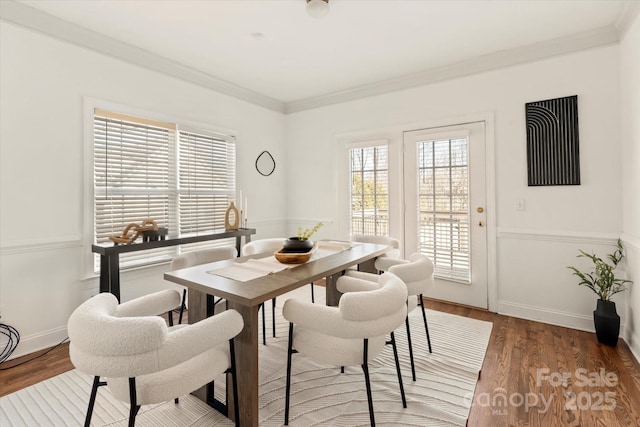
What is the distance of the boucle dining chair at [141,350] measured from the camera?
1109 millimetres

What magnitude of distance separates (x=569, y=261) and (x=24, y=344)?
4686 mm

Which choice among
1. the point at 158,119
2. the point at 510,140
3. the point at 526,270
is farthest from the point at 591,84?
the point at 158,119

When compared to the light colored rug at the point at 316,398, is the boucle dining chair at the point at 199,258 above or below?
above

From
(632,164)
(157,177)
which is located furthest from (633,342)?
(157,177)

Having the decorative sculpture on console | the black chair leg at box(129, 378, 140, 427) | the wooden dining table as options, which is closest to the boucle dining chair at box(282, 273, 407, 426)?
the wooden dining table

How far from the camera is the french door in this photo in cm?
334

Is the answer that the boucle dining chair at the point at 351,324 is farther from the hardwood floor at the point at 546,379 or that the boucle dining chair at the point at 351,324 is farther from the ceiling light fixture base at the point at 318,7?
the ceiling light fixture base at the point at 318,7

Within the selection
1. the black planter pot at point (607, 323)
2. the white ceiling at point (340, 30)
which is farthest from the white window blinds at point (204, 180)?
the black planter pot at point (607, 323)

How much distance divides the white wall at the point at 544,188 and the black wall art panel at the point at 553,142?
61 millimetres

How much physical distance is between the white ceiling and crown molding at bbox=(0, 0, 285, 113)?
4cm

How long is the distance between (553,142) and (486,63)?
3.45ft

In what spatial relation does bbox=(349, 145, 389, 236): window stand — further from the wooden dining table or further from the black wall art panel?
the wooden dining table

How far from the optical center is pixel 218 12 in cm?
245

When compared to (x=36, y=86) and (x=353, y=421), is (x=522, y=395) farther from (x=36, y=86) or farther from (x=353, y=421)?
(x=36, y=86)
